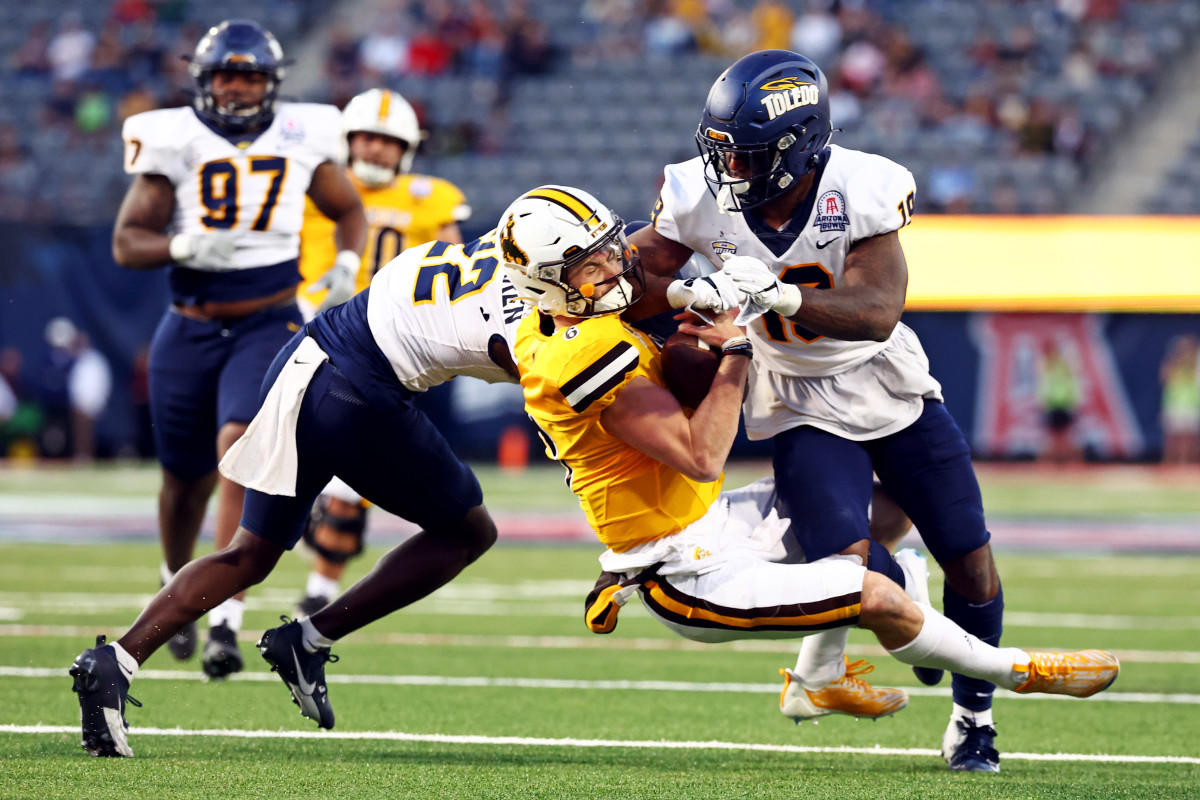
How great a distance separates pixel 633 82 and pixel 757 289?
50.3 ft

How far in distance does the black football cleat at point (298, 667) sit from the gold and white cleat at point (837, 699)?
1233 mm

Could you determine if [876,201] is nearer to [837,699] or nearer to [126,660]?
[837,699]

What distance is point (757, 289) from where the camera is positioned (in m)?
3.43

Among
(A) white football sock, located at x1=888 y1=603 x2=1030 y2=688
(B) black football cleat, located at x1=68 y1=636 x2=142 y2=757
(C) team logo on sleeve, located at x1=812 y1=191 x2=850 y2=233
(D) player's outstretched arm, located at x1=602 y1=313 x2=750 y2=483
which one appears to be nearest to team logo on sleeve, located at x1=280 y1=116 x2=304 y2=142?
(B) black football cleat, located at x1=68 y1=636 x2=142 y2=757

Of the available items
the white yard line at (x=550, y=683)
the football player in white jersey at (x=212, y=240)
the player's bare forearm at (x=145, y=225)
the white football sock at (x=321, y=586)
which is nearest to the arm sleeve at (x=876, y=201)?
the white yard line at (x=550, y=683)

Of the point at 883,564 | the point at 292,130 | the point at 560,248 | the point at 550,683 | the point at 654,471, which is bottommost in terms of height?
the point at 550,683

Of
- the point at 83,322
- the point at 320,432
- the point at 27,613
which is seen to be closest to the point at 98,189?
the point at 83,322

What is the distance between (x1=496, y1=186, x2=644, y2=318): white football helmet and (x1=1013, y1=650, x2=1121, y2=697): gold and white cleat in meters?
1.30

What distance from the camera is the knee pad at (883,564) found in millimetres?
3770

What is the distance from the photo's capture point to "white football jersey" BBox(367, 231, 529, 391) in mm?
3863

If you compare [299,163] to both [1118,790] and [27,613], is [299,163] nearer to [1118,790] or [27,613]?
[27,613]

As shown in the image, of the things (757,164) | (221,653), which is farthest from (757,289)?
(221,653)

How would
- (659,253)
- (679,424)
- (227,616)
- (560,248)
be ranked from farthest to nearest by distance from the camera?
(227,616) < (659,253) < (560,248) < (679,424)

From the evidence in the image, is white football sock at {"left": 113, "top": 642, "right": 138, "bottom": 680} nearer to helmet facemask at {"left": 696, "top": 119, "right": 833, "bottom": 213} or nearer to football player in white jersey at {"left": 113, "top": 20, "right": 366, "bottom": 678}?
football player in white jersey at {"left": 113, "top": 20, "right": 366, "bottom": 678}
